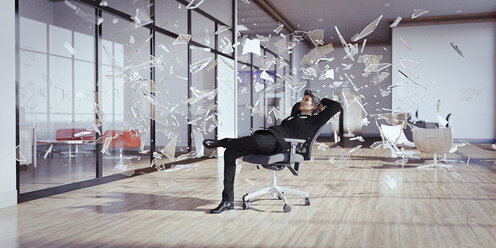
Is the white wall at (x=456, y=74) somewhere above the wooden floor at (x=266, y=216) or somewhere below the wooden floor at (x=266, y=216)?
above

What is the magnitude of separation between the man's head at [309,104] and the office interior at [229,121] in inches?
14.5

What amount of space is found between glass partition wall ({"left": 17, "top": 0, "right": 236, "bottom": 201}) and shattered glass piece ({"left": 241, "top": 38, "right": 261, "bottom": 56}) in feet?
2.45

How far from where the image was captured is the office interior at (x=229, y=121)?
9.41 feet

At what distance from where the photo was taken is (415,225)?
2818 millimetres

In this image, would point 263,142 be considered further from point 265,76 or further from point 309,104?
point 265,76

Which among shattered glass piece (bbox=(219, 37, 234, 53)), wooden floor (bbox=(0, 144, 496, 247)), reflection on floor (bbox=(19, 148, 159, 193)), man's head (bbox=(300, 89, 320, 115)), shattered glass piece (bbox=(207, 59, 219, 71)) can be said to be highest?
shattered glass piece (bbox=(219, 37, 234, 53))

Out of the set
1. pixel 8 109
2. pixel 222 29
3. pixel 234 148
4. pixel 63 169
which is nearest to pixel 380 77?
pixel 222 29

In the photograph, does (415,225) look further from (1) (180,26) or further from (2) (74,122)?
(2) (74,122)

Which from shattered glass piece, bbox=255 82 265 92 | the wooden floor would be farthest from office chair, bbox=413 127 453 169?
shattered glass piece, bbox=255 82 265 92

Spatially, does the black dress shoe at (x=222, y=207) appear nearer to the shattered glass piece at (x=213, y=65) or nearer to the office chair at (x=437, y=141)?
the office chair at (x=437, y=141)

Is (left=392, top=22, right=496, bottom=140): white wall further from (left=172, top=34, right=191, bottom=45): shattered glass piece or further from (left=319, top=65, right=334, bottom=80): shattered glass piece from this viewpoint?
(left=172, top=34, right=191, bottom=45): shattered glass piece

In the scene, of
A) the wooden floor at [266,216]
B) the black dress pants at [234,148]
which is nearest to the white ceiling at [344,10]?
the wooden floor at [266,216]

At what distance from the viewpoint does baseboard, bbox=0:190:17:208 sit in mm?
3386

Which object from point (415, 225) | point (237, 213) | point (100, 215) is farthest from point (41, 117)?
point (415, 225)
